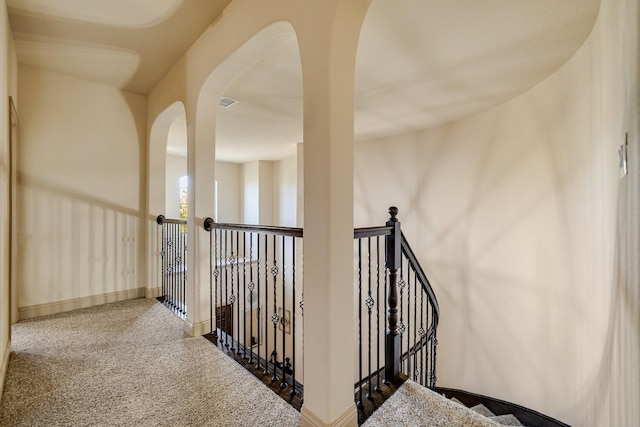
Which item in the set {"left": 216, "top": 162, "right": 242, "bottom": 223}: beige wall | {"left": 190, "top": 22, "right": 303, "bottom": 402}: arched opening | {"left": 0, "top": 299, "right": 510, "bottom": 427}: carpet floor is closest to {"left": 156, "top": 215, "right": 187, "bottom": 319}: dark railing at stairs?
{"left": 190, "top": 22, "right": 303, "bottom": 402}: arched opening

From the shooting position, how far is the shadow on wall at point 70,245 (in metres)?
2.86

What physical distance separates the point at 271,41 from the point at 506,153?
3.02 m

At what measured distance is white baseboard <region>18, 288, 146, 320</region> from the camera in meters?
2.85

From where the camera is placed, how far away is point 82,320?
279 centimetres

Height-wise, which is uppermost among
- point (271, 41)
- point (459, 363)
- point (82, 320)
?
point (271, 41)

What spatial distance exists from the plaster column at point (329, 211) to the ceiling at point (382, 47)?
0.66 m

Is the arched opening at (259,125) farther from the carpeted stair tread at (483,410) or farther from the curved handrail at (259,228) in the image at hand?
the carpeted stair tread at (483,410)

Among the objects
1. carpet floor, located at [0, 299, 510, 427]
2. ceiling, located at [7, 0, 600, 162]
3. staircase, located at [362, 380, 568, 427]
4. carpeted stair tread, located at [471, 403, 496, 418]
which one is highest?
ceiling, located at [7, 0, 600, 162]

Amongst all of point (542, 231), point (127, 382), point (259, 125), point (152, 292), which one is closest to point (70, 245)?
point (152, 292)

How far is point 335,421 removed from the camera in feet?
4.47

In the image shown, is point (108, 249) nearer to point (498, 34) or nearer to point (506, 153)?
point (498, 34)

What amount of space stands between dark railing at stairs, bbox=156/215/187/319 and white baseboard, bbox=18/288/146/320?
320 millimetres

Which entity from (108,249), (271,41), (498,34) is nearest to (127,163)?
(108,249)

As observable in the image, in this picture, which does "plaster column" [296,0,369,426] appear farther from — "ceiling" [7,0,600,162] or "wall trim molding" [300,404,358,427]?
"ceiling" [7,0,600,162]
